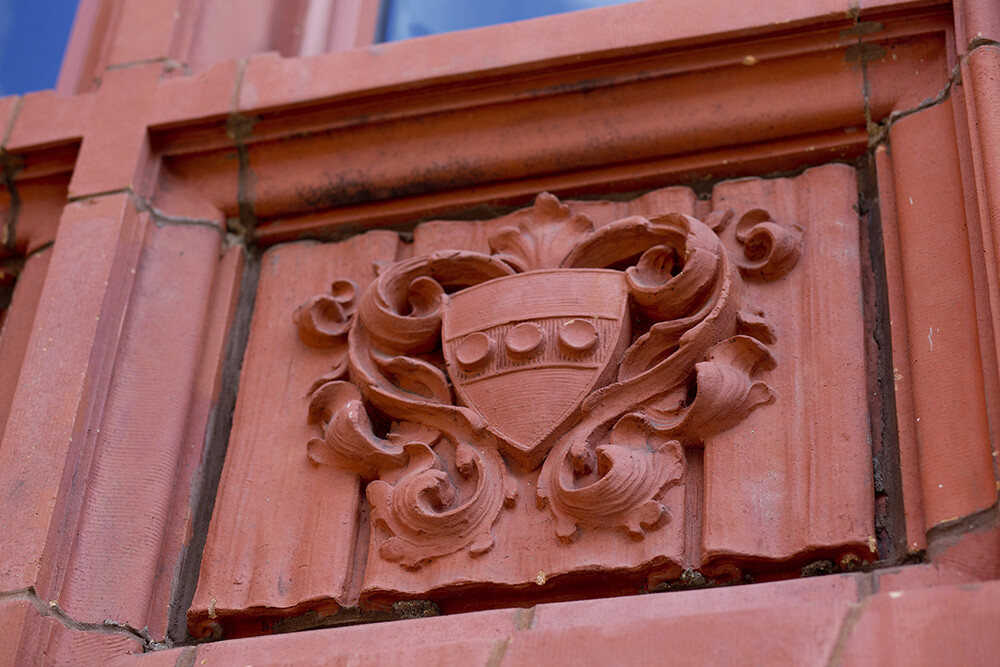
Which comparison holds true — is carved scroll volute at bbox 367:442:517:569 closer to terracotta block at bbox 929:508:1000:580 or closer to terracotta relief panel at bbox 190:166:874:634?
terracotta relief panel at bbox 190:166:874:634

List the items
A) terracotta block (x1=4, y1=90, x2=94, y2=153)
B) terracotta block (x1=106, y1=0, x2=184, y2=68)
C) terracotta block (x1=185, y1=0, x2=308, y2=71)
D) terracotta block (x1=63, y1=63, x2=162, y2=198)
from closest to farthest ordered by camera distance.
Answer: terracotta block (x1=63, y1=63, x2=162, y2=198) → terracotta block (x1=4, y1=90, x2=94, y2=153) → terracotta block (x1=106, y1=0, x2=184, y2=68) → terracotta block (x1=185, y1=0, x2=308, y2=71)

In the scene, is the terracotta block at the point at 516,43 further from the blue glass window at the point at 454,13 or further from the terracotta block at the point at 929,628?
the terracotta block at the point at 929,628

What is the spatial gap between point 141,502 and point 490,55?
912mm

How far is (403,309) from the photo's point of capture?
2.38 meters

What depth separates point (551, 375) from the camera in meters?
2.14

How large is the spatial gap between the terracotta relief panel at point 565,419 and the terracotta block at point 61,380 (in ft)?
0.73

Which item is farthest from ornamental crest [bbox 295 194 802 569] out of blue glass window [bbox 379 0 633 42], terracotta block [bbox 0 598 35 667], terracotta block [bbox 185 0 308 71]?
blue glass window [bbox 379 0 633 42]

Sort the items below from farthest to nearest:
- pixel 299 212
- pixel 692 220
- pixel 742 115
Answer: pixel 299 212
pixel 742 115
pixel 692 220

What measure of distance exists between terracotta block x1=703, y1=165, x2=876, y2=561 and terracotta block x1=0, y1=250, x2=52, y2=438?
1.12 m

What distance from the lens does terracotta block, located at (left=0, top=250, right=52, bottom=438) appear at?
2453 mm

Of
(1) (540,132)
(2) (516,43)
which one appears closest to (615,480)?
(1) (540,132)

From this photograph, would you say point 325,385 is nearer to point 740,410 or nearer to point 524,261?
point 524,261

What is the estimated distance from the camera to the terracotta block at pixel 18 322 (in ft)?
8.05

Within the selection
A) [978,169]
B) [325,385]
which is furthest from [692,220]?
[325,385]
